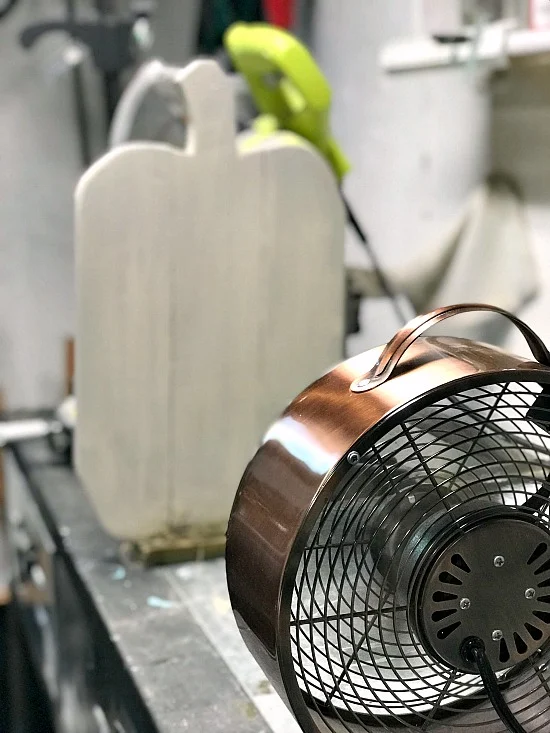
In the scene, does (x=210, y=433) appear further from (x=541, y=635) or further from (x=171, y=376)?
(x=541, y=635)

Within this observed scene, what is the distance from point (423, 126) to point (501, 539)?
94cm

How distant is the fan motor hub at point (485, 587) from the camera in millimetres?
583

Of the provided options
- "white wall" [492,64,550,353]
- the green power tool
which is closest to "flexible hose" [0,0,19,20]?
the green power tool

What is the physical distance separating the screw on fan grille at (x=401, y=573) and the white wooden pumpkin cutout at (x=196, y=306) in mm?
490

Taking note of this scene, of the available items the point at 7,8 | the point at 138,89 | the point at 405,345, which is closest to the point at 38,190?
the point at 7,8

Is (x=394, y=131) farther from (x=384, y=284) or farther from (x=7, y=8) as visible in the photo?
(x=7, y=8)

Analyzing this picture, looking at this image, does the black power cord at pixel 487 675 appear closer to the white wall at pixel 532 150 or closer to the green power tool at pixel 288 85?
the white wall at pixel 532 150

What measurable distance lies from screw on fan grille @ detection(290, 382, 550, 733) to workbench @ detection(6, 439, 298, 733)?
0.65 feet

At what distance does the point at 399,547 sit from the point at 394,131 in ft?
3.42

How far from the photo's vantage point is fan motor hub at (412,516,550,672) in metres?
0.58

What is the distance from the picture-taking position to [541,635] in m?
0.62

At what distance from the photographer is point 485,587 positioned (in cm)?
59

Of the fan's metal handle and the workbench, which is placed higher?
the fan's metal handle

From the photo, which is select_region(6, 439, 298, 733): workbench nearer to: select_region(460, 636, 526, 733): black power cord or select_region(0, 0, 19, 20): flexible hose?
select_region(460, 636, 526, 733): black power cord
